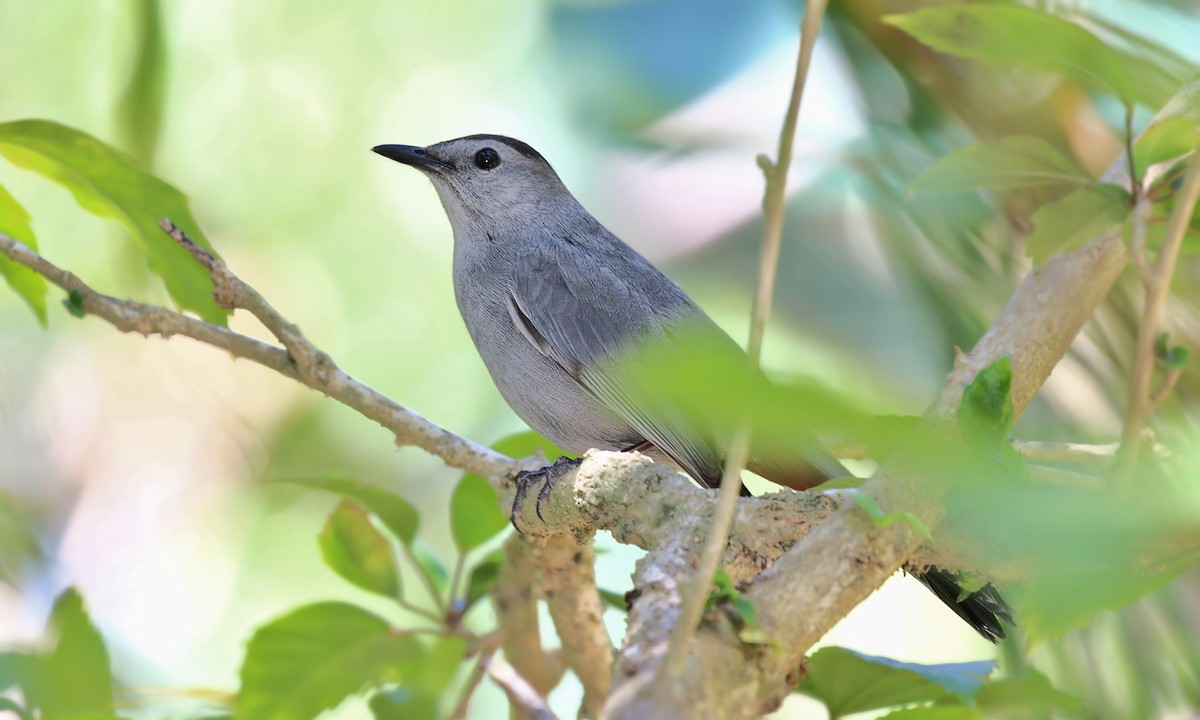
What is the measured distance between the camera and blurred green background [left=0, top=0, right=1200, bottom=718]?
10.5ft

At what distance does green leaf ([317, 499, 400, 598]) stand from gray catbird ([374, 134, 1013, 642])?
20.4 inches

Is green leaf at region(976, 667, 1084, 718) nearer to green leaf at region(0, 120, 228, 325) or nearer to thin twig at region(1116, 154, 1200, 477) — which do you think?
thin twig at region(1116, 154, 1200, 477)

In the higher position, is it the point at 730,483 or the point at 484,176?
the point at 484,176

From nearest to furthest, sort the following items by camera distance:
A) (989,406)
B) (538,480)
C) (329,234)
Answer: (989,406)
(538,480)
(329,234)

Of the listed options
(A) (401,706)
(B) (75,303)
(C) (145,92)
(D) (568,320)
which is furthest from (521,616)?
(C) (145,92)

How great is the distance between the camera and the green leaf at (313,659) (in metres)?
1.90

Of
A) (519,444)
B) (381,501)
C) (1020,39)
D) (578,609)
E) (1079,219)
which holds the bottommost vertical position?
(578,609)

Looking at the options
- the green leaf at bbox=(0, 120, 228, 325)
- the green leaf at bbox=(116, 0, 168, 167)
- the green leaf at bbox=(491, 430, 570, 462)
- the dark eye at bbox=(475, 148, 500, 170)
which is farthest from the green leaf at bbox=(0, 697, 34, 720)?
the dark eye at bbox=(475, 148, 500, 170)

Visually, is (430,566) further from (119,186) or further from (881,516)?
(881,516)

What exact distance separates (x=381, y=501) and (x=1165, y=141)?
142cm

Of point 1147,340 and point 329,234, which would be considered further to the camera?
point 329,234

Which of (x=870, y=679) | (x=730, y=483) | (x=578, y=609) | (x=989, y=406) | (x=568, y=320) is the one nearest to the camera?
(x=730, y=483)

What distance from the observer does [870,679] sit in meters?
1.58

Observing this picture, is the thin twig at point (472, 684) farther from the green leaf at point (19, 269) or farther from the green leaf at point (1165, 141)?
Result: the green leaf at point (1165, 141)
